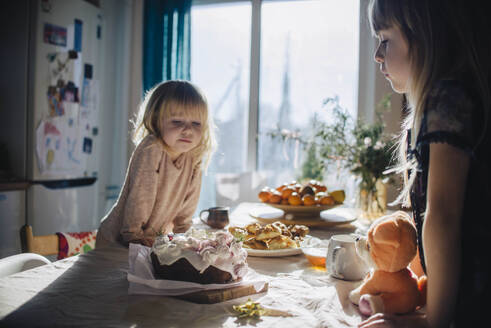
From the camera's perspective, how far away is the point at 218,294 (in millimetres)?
735

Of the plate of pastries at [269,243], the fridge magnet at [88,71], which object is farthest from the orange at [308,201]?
the fridge magnet at [88,71]

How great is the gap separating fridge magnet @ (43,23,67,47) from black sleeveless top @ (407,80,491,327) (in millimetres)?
2884

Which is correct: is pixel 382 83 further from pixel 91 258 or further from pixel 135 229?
pixel 91 258

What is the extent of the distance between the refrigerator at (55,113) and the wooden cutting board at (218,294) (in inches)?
91.4

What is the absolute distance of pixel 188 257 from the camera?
0.77 m

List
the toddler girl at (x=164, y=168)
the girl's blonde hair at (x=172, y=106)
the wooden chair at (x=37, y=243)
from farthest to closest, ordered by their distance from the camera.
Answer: the girl's blonde hair at (x=172, y=106) → the toddler girl at (x=164, y=168) → the wooden chair at (x=37, y=243)

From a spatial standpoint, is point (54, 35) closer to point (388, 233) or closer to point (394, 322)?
point (388, 233)

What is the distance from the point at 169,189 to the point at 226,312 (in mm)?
887

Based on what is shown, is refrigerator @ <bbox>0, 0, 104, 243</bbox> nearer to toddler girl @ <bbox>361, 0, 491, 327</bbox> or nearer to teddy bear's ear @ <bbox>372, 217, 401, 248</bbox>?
teddy bear's ear @ <bbox>372, 217, 401, 248</bbox>

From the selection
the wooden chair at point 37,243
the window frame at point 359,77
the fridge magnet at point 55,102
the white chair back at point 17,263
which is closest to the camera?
the white chair back at point 17,263

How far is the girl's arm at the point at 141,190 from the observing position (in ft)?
4.27

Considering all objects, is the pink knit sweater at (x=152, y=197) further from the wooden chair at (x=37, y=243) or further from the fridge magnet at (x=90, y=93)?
the fridge magnet at (x=90, y=93)

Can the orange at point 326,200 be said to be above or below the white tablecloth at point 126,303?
above

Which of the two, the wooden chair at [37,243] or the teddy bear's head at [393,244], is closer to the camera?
the teddy bear's head at [393,244]
